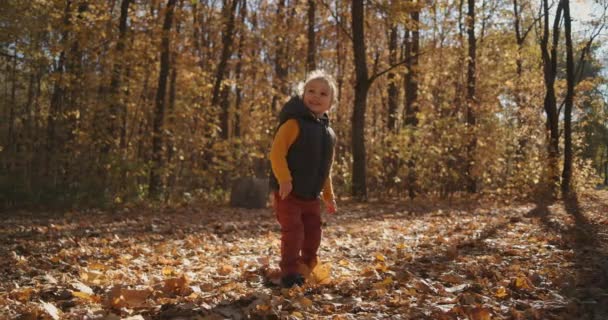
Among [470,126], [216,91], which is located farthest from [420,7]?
[216,91]

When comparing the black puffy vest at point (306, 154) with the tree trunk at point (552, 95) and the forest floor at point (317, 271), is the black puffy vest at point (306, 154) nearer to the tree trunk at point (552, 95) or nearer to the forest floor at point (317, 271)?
the forest floor at point (317, 271)

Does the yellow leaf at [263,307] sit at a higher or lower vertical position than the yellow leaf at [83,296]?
higher

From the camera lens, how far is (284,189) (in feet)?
12.4

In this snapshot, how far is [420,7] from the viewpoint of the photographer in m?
12.6

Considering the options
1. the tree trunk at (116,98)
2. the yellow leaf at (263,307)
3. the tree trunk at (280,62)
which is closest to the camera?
the yellow leaf at (263,307)

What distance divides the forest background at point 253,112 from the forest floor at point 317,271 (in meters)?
2.94

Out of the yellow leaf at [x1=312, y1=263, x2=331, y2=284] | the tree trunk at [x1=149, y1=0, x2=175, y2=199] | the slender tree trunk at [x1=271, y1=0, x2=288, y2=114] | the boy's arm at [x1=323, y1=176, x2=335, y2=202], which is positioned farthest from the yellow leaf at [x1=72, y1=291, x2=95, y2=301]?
the slender tree trunk at [x1=271, y1=0, x2=288, y2=114]

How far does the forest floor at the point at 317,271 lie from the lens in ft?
10.1

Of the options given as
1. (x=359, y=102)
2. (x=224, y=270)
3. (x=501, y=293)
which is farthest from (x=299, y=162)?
(x=359, y=102)

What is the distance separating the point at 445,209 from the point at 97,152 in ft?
25.5

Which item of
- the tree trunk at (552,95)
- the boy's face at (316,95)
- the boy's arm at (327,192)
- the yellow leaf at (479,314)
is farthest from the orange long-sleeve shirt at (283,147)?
the tree trunk at (552,95)

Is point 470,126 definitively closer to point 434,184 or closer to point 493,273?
point 434,184

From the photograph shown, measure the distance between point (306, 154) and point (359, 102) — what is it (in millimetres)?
9384

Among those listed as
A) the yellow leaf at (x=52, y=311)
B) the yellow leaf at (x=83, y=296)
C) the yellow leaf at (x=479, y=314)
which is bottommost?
the yellow leaf at (x=83, y=296)
